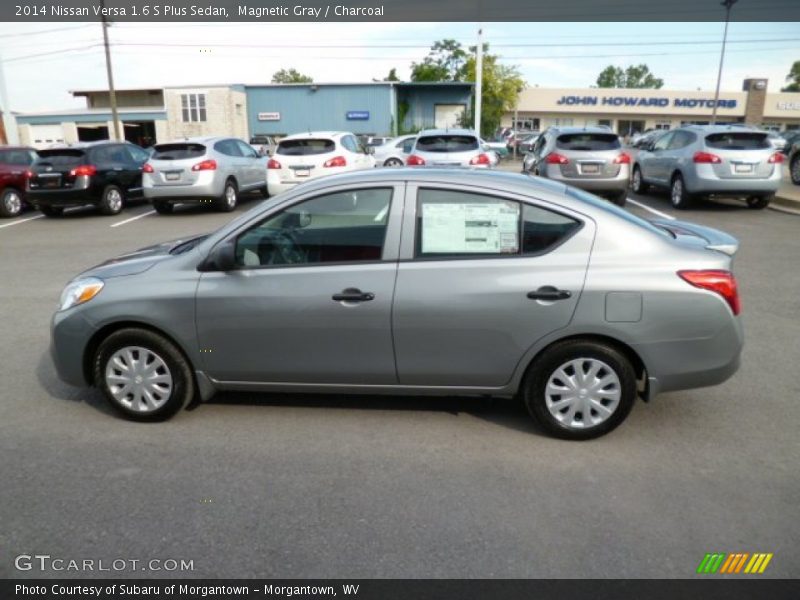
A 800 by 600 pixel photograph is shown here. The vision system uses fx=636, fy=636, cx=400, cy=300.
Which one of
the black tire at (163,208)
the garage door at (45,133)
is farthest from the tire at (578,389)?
→ the garage door at (45,133)

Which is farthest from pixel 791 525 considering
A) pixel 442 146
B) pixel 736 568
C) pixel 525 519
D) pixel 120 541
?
pixel 442 146

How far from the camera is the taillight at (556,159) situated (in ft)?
42.3

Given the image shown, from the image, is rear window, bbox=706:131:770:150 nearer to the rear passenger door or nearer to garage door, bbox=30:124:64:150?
the rear passenger door

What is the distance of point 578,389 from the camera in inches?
149

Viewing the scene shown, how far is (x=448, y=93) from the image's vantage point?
44.3 meters

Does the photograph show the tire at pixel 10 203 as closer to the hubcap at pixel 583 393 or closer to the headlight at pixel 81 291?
the headlight at pixel 81 291

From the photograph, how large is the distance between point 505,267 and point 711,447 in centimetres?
165

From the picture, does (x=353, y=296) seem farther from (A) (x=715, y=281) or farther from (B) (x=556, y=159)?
(B) (x=556, y=159)

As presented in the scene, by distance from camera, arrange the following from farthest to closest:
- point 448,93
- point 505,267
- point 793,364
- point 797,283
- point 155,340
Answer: point 448,93 → point 797,283 → point 793,364 → point 155,340 → point 505,267

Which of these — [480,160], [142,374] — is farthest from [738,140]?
[142,374]

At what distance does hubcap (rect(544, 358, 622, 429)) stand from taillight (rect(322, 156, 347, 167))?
10.8m

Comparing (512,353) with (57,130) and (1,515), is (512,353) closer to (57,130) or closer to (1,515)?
(1,515)

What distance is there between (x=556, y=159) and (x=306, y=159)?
17.2ft

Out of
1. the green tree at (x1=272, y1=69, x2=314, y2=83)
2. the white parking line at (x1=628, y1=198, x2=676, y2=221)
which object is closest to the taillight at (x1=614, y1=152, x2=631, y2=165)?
the white parking line at (x1=628, y1=198, x2=676, y2=221)
